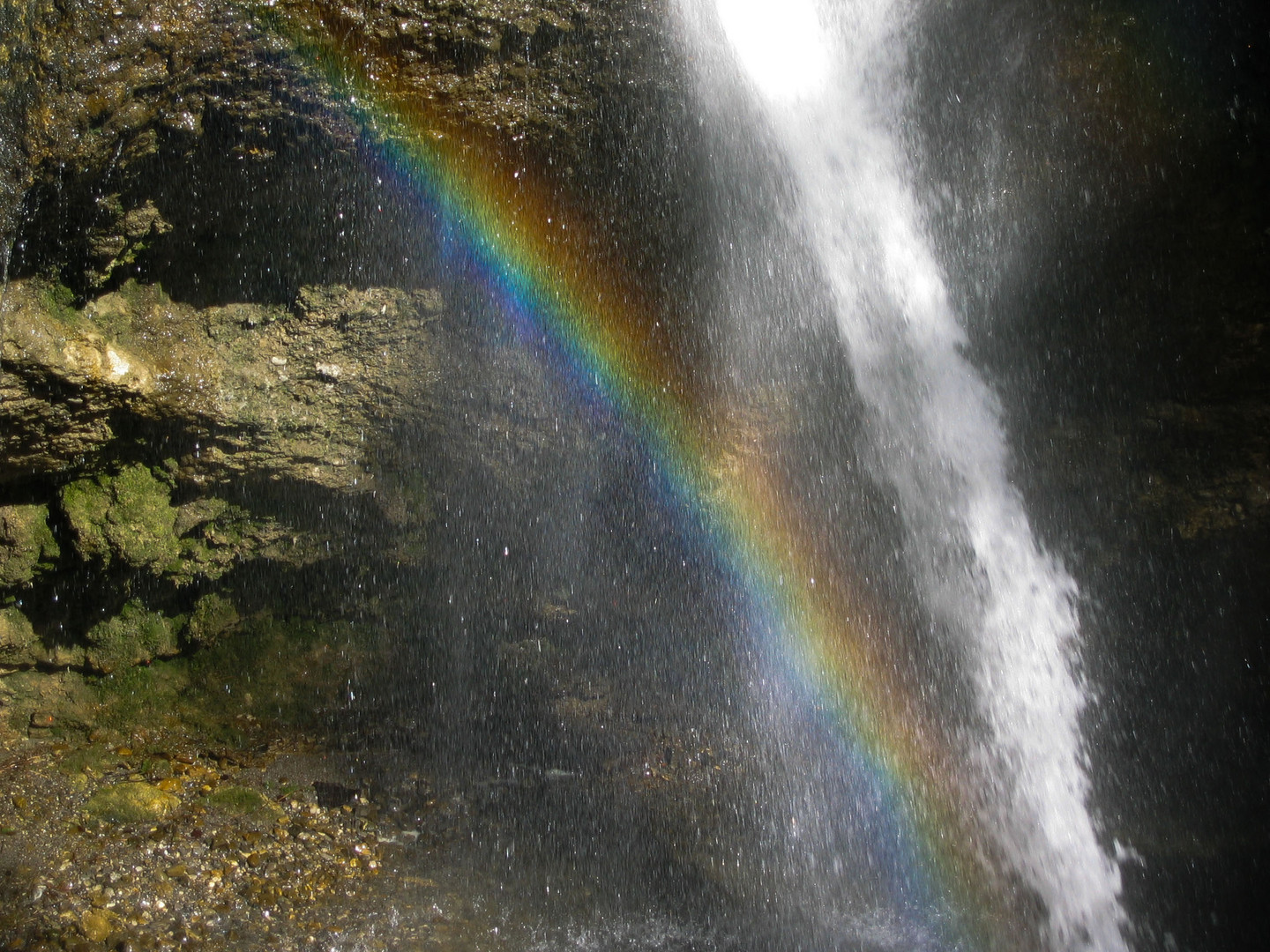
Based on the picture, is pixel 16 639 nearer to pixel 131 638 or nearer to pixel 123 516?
pixel 131 638

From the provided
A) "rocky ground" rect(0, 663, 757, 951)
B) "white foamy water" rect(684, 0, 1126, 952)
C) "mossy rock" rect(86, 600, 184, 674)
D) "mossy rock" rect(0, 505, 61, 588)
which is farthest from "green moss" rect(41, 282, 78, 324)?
"white foamy water" rect(684, 0, 1126, 952)

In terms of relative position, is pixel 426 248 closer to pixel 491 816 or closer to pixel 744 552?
pixel 744 552

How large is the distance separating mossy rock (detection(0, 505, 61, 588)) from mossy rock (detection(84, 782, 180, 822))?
1050mm

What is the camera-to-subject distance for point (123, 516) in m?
3.87

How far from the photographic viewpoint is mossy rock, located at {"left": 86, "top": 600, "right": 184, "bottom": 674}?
4.14 meters

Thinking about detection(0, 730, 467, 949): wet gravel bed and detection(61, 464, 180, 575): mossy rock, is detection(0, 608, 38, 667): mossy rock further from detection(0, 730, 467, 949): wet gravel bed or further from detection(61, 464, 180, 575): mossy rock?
detection(61, 464, 180, 575): mossy rock

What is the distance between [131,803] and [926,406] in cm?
405

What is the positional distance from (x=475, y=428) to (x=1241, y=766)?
4.00 meters

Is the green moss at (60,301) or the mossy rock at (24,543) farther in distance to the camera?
the mossy rock at (24,543)

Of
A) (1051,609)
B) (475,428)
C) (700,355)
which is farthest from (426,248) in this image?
(1051,609)

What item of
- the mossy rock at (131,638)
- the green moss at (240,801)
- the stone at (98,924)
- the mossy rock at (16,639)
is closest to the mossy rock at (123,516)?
the mossy rock at (131,638)

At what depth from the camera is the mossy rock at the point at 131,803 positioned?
3631 mm

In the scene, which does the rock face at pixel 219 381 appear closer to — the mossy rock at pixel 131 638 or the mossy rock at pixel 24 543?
the mossy rock at pixel 24 543

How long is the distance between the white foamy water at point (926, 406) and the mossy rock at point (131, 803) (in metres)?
3.67
